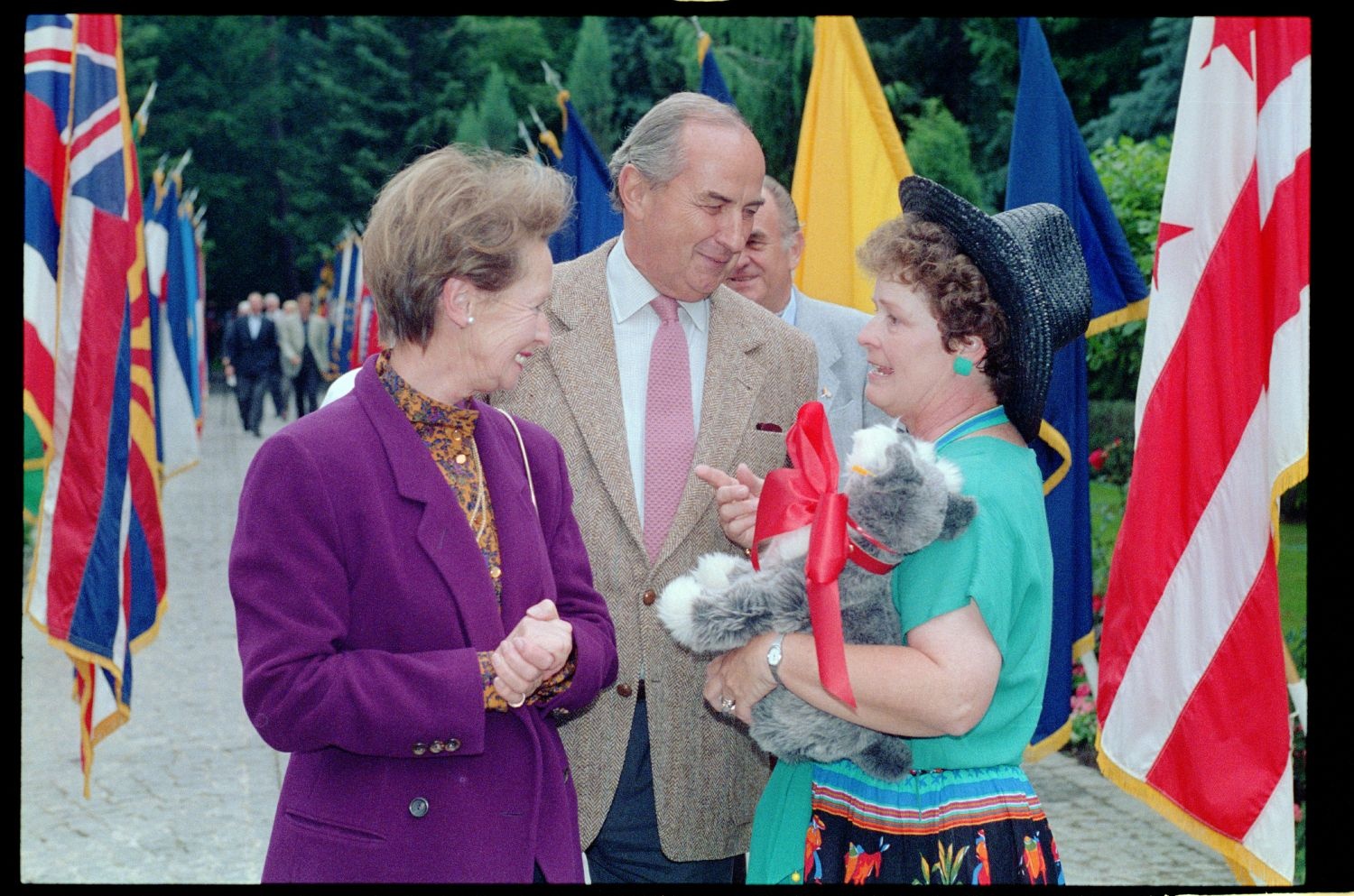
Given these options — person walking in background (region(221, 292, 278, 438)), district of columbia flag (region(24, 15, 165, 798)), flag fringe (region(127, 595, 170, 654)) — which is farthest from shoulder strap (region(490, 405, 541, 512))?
person walking in background (region(221, 292, 278, 438))

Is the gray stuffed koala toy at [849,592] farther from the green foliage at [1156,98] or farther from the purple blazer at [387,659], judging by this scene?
the green foliage at [1156,98]

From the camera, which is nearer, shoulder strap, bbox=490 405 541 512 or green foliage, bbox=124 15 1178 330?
shoulder strap, bbox=490 405 541 512

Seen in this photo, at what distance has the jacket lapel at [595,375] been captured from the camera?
10.5 ft

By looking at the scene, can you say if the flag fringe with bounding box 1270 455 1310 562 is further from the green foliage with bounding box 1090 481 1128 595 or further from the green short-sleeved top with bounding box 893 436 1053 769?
the green foliage with bounding box 1090 481 1128 595

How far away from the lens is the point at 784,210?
527cm

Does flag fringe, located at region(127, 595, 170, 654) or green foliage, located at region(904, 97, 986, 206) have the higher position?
green foliage, located at region(904, 97, 986, 206)

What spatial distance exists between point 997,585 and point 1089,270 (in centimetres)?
320

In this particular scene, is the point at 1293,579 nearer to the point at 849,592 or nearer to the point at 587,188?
the point at 587,188

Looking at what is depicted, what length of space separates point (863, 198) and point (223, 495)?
12.4 metres

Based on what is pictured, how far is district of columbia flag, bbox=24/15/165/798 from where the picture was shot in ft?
17.0

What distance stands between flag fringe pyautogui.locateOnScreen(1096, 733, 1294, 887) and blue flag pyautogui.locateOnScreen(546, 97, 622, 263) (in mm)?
4766

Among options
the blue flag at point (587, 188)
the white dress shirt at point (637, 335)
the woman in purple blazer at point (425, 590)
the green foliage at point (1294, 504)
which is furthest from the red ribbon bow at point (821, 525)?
the green foliage at point (1294, 504)

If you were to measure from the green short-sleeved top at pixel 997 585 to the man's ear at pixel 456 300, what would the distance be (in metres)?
0.87

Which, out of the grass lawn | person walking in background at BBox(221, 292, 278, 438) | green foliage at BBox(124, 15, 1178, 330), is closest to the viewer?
the grass lawn
